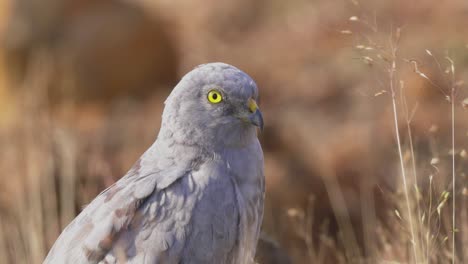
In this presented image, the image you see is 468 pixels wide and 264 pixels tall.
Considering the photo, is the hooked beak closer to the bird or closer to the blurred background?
the bird

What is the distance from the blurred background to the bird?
56.3 inches

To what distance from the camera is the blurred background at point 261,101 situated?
765 cm

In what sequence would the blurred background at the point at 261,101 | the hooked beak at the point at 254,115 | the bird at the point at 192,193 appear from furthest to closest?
the blurred background at the point at 261,101 < the hooked beak at the point at 254,115 < the bird at the point at 192,193

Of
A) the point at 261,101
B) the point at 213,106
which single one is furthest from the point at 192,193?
Result: the point at 261,101

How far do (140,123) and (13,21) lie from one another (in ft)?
7.77

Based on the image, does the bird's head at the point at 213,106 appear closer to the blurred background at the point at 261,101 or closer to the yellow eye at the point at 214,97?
the yellow eye at the point at 214,97

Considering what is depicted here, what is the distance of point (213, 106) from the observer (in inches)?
183

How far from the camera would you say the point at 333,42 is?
51.0ft

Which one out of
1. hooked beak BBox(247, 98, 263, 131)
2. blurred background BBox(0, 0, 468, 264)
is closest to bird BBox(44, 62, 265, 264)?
hooked beak BBox(247, 98, 263, 131)

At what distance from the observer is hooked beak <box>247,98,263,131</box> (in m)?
4.54

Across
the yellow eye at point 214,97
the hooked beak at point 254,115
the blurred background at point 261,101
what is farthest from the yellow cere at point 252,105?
the blurred background at point 261,101

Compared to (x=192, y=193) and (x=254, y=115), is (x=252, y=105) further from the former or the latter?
(x=192, y=193)

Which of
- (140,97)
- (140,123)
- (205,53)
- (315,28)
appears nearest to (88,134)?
(140,123)

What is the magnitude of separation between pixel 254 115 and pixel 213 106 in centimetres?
23
